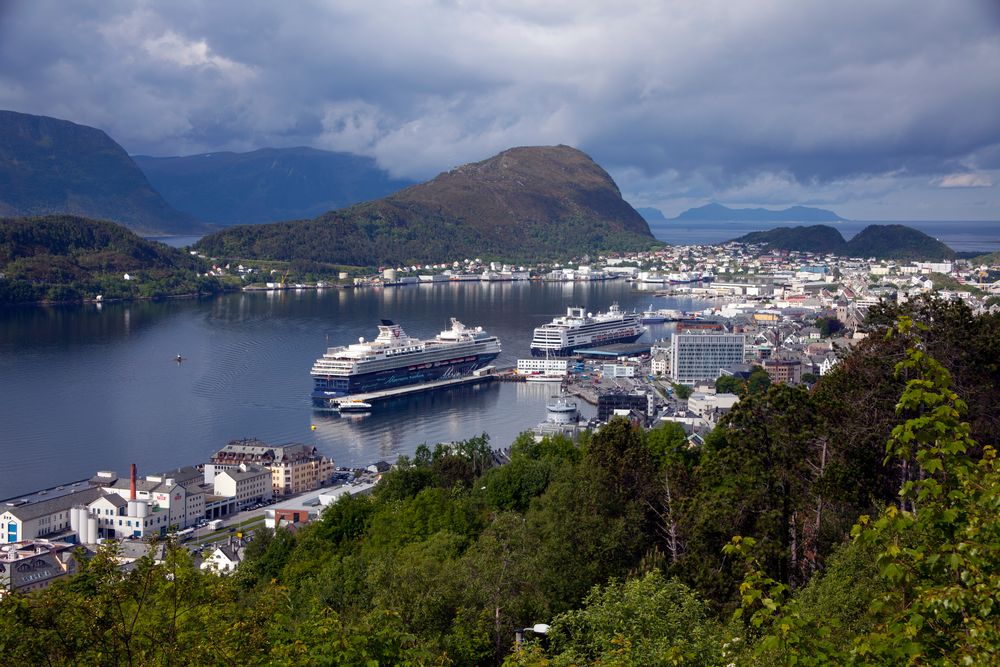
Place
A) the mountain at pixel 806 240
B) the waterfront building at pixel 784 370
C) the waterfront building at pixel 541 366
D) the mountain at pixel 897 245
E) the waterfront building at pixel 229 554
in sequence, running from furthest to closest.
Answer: the mountain at pixel 806 240
the mountain at pixel 897 245
the waterfront building at pixel 541 366
the waterfront building at pixel 784 370
the waterfront building at pixel 229 554

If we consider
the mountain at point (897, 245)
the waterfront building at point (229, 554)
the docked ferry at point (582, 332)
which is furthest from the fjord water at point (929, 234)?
the waterfront building at point (229, 554)

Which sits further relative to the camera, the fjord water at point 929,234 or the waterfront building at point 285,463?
the fjord water at point 929,234

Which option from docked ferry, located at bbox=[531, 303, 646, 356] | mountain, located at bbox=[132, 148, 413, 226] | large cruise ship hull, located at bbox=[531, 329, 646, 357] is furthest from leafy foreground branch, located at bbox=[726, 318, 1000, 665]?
mountain, located at bbox=[132, 148, 413, 226]

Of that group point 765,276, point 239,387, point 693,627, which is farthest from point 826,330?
point 693,627

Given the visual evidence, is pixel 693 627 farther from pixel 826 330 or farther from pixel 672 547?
pixel 826 330

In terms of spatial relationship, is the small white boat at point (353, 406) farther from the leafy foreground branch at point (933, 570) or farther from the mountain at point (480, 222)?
the mountain at point (480, 222)

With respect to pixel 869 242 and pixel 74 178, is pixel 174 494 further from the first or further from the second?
pixel 74 178

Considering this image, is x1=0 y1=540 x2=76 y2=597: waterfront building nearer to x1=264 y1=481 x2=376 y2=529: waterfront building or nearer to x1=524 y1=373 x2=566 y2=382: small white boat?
x1=264 y1=481 x2=376 y2=529: waterfront building
